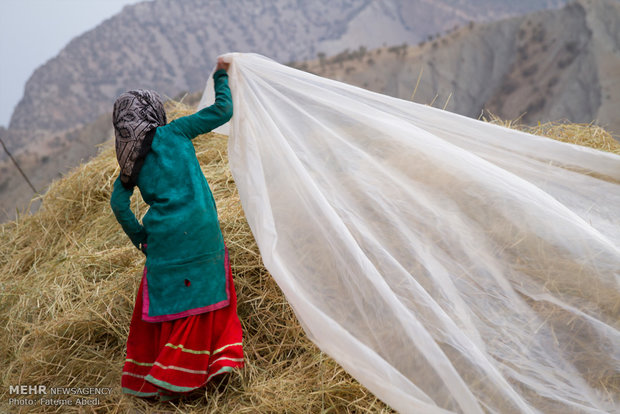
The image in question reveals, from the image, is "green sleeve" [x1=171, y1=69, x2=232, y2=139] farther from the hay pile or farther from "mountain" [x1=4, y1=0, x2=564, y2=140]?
"mountain" [x1=4, y1=0, x2=564, y2=140]

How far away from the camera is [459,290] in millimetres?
1413

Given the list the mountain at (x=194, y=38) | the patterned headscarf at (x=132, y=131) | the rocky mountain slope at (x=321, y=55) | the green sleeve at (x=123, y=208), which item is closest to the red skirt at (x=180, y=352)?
the green sleeve at (x=123, y=208)

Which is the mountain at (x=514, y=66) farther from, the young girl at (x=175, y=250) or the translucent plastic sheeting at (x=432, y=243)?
the young girl at (x=175, y=250)

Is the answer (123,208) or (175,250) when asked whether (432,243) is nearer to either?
(175,250)

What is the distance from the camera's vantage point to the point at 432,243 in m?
1.50

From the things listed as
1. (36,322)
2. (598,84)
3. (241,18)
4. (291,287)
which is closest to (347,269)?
(291,287)

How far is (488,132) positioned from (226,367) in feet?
4.37

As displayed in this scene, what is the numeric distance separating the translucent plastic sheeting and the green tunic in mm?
165

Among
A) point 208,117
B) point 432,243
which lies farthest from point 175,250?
point 432,243

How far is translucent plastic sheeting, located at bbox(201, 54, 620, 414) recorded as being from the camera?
127 cm

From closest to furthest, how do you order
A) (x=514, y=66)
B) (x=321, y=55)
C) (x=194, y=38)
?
1. (x=514, y=66)
2. (x=321, y=55)
3. (x=194, y=38)

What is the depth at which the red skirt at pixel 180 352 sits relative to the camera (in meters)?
1.62

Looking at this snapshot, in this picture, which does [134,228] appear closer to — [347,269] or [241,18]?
[347,269]

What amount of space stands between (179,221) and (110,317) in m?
0.82
